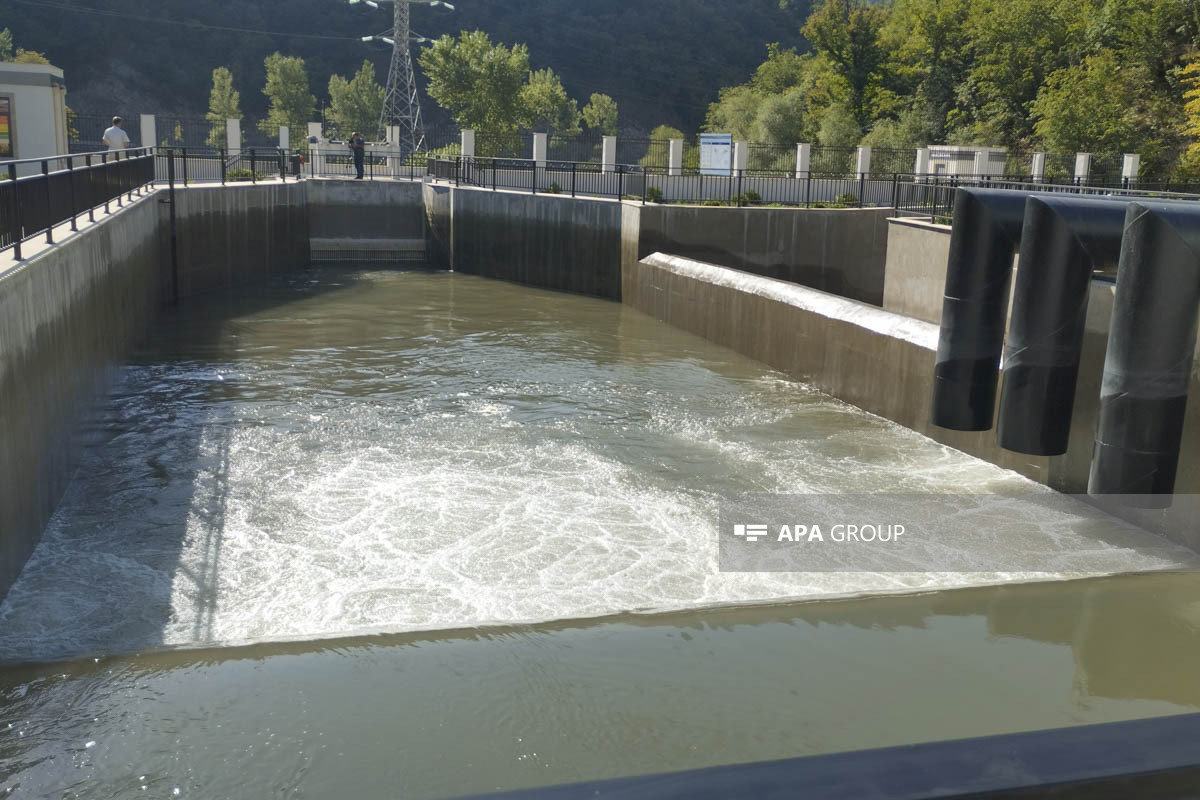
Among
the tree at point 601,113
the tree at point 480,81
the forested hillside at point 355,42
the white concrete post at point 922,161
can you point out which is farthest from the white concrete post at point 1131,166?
the forested hillside at point 355,42

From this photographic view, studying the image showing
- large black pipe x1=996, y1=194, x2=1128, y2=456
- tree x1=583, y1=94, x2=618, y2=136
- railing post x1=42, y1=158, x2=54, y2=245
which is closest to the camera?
large black pipe x1=996, y1=194, x2=1128, y2=456

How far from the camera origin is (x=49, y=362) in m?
11.2

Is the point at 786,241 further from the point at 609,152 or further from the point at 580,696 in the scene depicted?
the point at 580,696

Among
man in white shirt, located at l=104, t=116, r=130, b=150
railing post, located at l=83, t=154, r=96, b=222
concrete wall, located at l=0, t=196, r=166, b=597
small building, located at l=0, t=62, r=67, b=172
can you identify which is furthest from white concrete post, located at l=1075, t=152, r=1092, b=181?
railing post, located at l=83, t=154, r=96, b=222

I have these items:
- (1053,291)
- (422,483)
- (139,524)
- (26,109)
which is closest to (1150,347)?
(1053,291)

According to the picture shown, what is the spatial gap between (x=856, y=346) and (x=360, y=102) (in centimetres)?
8441

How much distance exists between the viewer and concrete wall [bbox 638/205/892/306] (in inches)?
1072

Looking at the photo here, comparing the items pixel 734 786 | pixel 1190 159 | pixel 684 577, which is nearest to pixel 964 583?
pixel 684 577

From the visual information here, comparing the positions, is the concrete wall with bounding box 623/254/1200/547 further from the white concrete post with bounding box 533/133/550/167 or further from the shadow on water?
the white concrete post with bounding box 533/133/550/167

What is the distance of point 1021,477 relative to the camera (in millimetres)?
13164

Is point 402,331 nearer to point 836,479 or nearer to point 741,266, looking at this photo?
point 741,266

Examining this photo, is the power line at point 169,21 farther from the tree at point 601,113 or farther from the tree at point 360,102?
the tree at point 601,113

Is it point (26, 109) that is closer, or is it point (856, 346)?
point (856, 346)

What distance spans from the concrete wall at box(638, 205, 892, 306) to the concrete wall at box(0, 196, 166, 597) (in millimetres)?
13347
